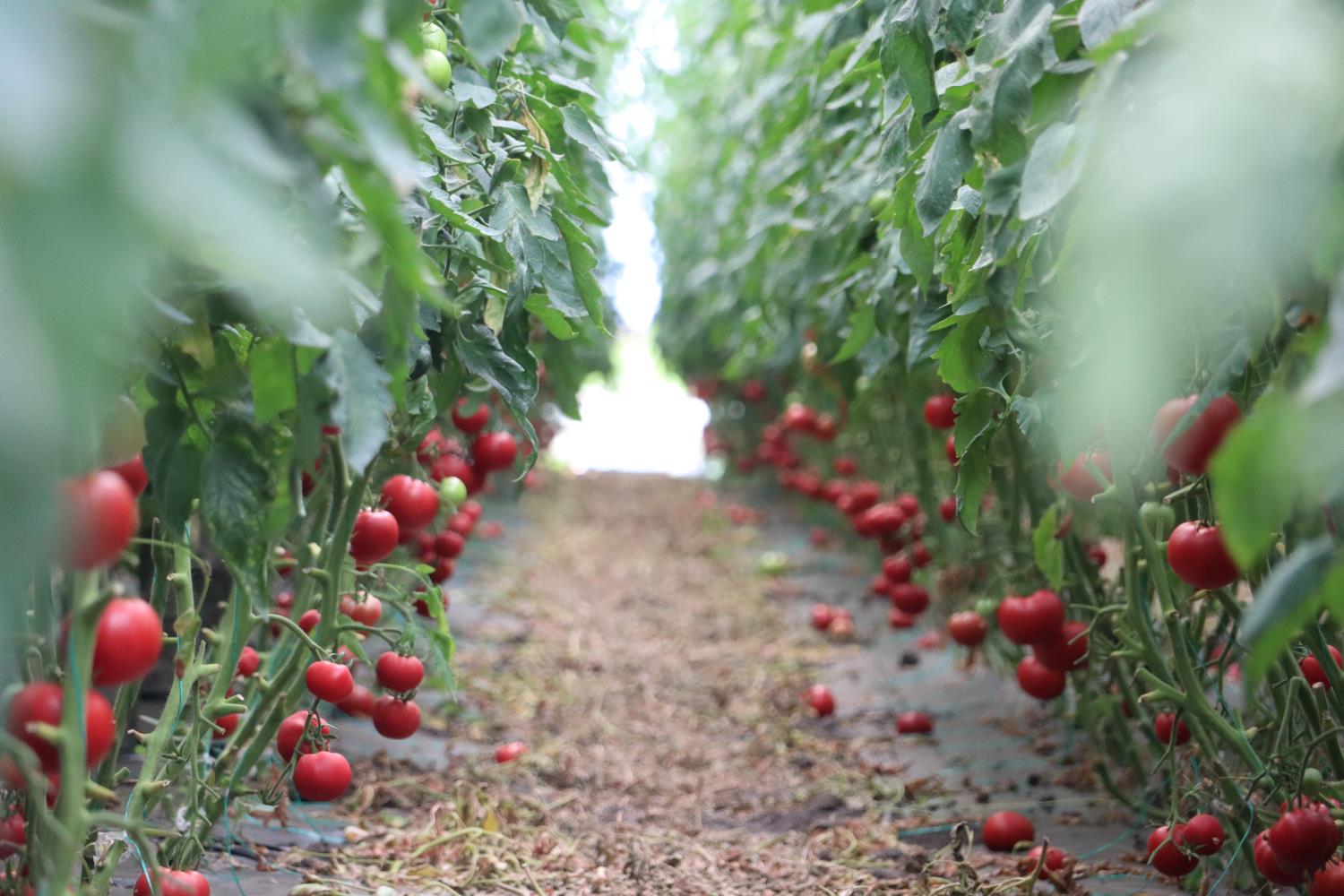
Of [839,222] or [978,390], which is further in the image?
[839,222]

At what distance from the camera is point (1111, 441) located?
3.89 ft

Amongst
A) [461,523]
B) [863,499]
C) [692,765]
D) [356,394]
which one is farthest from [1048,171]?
[863,499]

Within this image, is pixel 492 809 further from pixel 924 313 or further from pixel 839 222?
pixel 839 222

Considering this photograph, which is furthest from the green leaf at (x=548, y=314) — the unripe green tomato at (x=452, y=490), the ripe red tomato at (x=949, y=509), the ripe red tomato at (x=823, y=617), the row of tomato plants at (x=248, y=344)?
the ripe red tomato at (x=823, y=617)

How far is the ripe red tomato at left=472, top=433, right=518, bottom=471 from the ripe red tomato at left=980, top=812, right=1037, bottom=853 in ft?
3.58

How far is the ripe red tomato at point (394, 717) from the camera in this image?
5.14ft

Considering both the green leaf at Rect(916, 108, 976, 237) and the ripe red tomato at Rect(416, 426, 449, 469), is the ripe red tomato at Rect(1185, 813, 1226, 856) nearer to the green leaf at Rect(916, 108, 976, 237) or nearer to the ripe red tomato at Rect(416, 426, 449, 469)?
the green leaf at Rect(916, 108, 976, 237)

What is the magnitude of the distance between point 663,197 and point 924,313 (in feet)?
20.2

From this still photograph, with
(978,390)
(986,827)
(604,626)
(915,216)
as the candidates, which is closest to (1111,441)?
(978,390)

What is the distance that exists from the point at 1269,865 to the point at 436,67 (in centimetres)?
137

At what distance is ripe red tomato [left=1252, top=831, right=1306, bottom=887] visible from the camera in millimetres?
1271

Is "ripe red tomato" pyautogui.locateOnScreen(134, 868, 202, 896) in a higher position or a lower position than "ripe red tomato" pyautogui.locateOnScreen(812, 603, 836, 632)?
lower

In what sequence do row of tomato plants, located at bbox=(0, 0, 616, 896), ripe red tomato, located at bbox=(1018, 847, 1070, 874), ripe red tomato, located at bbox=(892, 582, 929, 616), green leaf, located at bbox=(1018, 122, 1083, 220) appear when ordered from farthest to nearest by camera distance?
ripe red tomato, located at bbox=(892, 582, 929, 616) < ripe red tomato, located at bbox=(1018, 847, 1070, 874) < green leaf, located at bbox=(1018, 122, 1083, 220) < row of tomato plants, located at bbox=(0, 0, 616, 896)

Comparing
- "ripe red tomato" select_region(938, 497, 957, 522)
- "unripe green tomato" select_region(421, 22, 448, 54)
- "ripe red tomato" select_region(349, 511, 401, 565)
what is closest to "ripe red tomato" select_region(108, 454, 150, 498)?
"ripe red tomato" select_region(349, 511, 401, 565)
